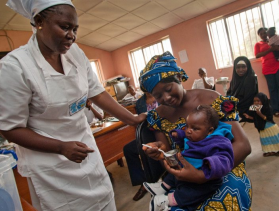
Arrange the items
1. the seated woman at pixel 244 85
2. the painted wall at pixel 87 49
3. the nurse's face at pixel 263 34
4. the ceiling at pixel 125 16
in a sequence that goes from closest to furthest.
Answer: the seated woman at pixel 244 85 → the nurse's face at pixel 263 34 → the ceiling at pixel 125 16 → the painted wall at pixel 87 49

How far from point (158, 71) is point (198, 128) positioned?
42 centimetres

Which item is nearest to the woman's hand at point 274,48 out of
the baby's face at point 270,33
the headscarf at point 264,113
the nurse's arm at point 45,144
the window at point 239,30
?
the baby's face at point 270,33

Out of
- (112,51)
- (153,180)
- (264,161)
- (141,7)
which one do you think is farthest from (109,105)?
(112,51)

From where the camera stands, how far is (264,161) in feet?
8.94

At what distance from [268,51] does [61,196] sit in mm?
5005

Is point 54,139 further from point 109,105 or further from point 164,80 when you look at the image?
point 164,80

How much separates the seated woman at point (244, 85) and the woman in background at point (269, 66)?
1.68 metres

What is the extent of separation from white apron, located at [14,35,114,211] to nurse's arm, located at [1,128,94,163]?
67 mm

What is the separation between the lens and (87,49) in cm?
732

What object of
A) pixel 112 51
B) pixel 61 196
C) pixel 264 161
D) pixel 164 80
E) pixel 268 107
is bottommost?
pixel 264 161

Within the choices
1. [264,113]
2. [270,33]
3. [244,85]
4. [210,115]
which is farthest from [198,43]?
[210,115]

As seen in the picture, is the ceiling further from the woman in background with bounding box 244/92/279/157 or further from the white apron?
the white apron

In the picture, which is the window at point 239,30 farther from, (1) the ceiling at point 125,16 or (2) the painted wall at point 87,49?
(2) the painted wall at point 87,49

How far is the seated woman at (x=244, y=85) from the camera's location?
308 centimetres
